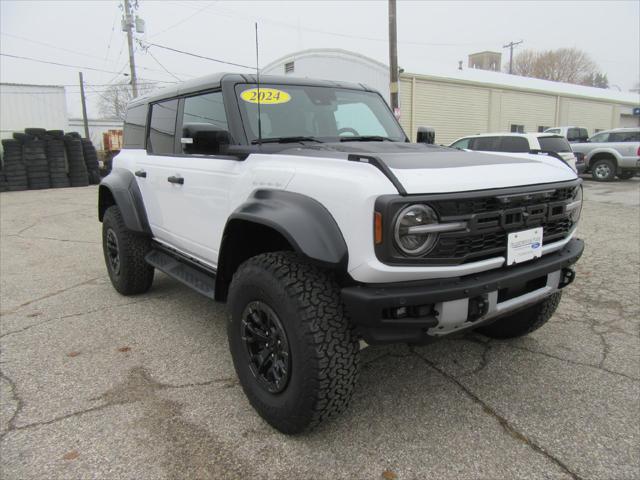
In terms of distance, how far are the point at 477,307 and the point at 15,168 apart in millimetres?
16978

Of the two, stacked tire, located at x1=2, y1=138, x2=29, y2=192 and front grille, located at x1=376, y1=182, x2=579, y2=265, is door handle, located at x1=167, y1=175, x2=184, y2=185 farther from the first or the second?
stacked tire, located at x1=2, y1=138, x2=29, y2=192

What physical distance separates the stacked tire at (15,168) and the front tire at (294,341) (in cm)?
1589

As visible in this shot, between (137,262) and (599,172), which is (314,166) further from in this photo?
(599,172)

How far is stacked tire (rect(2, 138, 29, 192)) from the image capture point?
1505cm

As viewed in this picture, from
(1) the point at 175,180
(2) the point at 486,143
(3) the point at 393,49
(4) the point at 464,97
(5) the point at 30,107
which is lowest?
(1) the point at 175,180

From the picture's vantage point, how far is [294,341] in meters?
2.13

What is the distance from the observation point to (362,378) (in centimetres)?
293

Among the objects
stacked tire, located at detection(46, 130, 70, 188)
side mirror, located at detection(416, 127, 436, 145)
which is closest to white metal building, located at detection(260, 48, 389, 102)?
stacked tire, located at detection(46, 130, 70, 188)

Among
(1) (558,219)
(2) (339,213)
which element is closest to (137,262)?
(2) (339,213)

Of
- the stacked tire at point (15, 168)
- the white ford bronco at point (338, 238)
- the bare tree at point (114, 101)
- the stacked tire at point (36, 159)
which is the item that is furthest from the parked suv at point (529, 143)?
A: the bare tree at point (114, 101)

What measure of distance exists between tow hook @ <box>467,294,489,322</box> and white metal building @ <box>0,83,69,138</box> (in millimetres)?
23736

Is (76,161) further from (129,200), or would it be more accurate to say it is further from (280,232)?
(280,232)

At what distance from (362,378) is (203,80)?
2.33m

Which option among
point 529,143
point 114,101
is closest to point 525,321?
point 529,143
